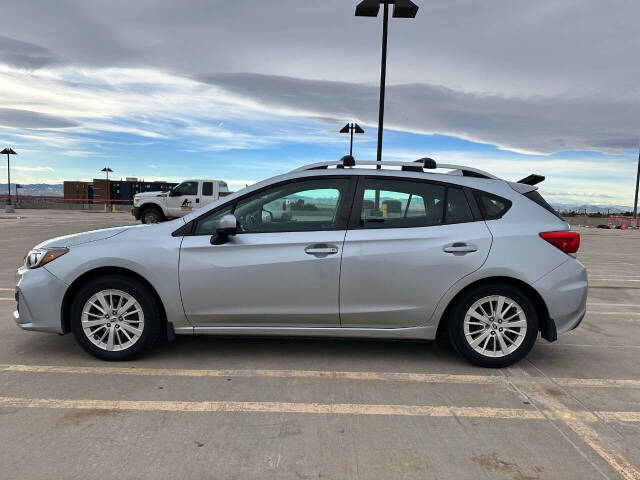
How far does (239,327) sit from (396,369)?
138cm

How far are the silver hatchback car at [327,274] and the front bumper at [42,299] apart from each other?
10mm

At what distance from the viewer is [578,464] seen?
271cm

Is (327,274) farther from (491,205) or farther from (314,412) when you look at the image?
(491,205)

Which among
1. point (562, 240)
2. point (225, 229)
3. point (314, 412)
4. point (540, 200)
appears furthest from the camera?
point (540, 200)

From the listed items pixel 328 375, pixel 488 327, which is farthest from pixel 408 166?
pixel 328 375

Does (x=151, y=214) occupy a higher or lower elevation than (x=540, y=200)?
lower

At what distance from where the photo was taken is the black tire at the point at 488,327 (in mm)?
4062

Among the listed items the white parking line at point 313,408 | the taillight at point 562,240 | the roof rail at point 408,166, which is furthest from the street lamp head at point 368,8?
the white parking line at point 313,408

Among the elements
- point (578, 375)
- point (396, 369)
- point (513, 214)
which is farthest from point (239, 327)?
point (578, 375)

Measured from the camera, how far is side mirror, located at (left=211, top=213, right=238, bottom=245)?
12.8 ft

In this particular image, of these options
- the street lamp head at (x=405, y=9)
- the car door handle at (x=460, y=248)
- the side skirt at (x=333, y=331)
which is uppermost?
the street lamp head at (x=405, y=9)

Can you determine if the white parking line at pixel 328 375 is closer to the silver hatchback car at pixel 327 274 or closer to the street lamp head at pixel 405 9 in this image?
the silver hatchback car at pixel 327 274

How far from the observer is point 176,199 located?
792 inches

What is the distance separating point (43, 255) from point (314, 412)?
2667 mm
